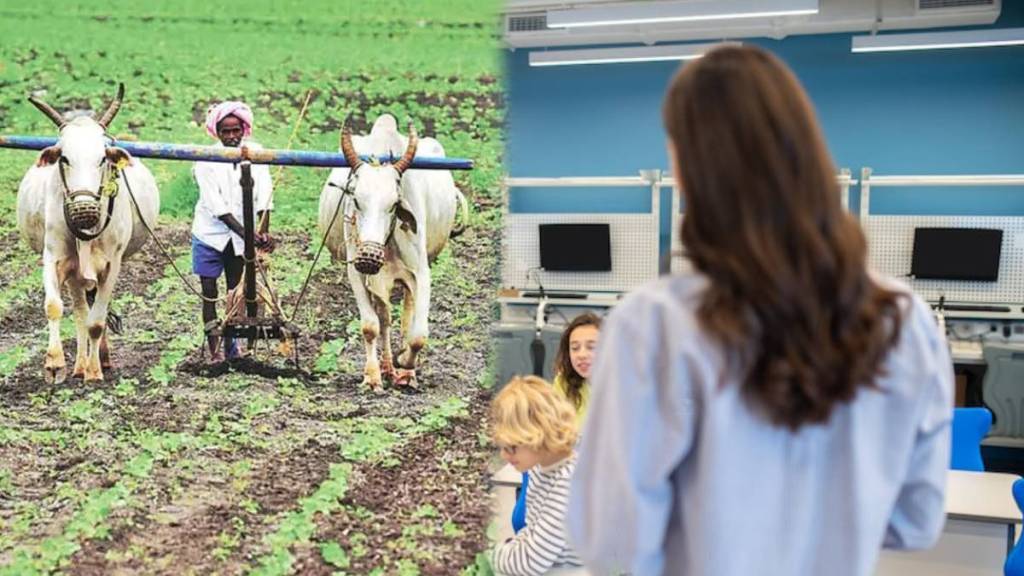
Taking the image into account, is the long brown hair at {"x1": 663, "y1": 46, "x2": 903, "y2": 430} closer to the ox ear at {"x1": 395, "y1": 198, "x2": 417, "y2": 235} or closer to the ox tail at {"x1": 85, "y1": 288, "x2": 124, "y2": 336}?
the ox ear at {"x1": 395, "y1": 198, "x2": 417, "y2": 235}

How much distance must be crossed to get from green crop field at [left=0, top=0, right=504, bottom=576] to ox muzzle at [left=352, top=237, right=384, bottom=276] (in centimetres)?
10

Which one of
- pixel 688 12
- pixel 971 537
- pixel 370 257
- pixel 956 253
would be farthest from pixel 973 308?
pixel 370 257

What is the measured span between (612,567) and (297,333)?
6.27 feet

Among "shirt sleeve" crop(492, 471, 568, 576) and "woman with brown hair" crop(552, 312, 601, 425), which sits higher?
"woman with brown hair" crop(552, 312, 601, 425)

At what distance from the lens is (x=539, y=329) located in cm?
641

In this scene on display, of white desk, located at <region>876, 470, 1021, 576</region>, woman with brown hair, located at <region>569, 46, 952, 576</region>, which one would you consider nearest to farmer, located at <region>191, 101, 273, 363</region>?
woman with brown hair, located at <region>569, 46, 952, 576</region>

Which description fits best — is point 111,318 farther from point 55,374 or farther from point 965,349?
point 965,349

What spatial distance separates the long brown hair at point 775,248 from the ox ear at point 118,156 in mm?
2267

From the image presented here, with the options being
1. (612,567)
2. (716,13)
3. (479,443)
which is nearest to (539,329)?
(716,13)

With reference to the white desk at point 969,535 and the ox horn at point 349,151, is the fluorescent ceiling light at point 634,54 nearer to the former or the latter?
the white desk at point 969,535

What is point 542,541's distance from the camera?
1784 millimetres

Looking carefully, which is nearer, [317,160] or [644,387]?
[644,387]

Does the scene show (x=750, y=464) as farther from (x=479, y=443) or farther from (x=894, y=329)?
(x=479, y=443)

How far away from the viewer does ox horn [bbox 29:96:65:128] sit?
9.58 ft
